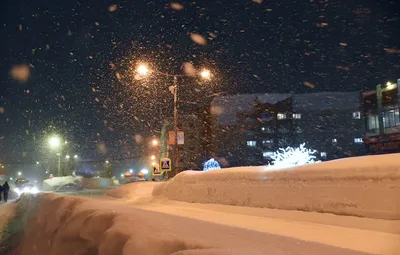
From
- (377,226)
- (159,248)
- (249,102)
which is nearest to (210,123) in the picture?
(249,102)

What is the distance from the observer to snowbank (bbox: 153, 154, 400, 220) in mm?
7949

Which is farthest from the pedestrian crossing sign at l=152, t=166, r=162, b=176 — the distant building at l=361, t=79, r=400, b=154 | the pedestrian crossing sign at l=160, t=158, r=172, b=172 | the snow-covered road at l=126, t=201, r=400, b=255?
the distant building at l=361, t=79, r=400, b=154

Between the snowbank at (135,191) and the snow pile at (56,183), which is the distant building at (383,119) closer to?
the snowbank at (135,191)

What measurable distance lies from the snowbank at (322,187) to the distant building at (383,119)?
30.2 m

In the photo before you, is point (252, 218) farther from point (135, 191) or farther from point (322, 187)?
point (135, 191)

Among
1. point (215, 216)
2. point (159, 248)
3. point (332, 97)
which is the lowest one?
point (215, 216)

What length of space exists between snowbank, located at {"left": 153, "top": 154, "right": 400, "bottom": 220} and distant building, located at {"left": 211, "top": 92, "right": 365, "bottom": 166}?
47.1m

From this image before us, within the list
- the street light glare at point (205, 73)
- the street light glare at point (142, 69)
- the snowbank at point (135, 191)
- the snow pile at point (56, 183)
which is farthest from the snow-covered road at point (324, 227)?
the snow pile at point (56, 183)

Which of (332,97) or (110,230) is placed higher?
(332,97)

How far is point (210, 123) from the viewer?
63344 mm

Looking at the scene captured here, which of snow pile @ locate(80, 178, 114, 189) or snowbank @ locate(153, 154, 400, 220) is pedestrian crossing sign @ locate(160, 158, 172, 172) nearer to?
snowbank @ locate(153, 154, 400, 220)

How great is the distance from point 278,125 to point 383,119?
1013 inches

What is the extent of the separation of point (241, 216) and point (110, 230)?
6.99m

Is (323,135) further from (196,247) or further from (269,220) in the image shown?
(196,247)
